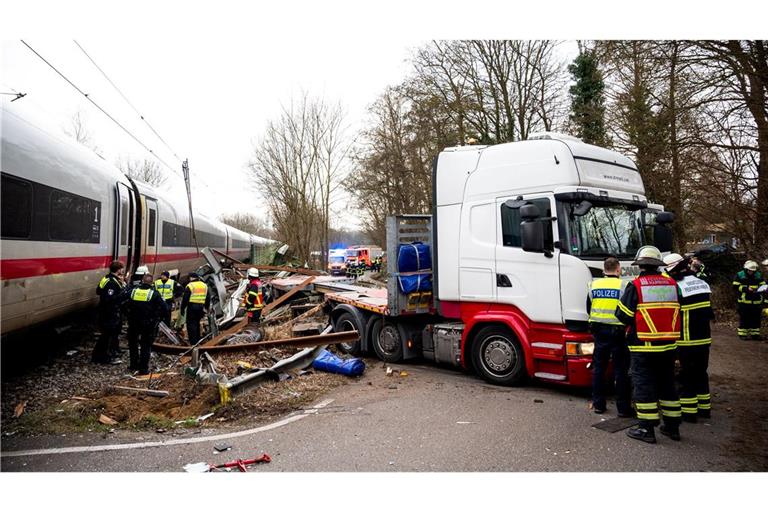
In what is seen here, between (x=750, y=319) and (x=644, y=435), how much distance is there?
8277mm

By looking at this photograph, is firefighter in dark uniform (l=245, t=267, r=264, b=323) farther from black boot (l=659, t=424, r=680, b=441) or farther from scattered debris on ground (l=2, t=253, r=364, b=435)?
black boot (l=659, t=424, r=680, b=441)

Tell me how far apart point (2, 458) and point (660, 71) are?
12.7 m

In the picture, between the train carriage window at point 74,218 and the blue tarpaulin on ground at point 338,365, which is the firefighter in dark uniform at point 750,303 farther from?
the train carriage window at point 74,218

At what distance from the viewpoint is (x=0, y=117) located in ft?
17.6

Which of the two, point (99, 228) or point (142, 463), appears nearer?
point (142, 463)

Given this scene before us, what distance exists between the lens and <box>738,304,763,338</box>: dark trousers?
10.6m

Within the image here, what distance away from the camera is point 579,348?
18.8 feet

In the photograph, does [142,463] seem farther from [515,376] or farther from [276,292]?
[276,292]

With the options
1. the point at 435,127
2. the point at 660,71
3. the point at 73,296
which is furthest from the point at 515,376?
the point at 435,127

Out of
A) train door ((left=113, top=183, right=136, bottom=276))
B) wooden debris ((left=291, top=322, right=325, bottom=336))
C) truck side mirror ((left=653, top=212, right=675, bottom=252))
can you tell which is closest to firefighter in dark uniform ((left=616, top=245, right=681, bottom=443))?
truck side mirror ((left=653, top=212, right=675, bottom=252))

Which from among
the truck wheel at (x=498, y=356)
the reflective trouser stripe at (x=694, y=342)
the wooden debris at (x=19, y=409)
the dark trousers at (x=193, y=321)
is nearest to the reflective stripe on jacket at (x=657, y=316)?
the reflective trouser stripe at (x=694, y=342)

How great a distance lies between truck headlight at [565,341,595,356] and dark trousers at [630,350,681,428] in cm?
103

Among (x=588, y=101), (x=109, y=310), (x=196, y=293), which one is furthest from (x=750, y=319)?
(x=109, y=310)

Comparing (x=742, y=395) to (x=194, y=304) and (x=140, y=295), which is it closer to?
(x=140, y=295)
